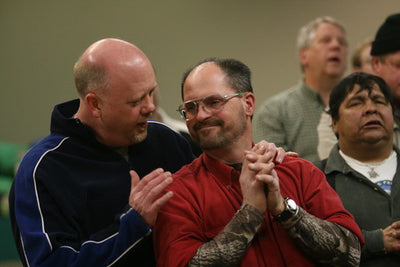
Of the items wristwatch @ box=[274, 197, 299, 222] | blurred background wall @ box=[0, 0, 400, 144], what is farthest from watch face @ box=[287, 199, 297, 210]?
blurred background wall @ box=[0, 0, 400, 144]

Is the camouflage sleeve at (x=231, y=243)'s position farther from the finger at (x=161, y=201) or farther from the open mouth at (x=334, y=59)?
the open mouth at (x=334, y=59)

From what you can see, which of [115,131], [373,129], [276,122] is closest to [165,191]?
[115,131]

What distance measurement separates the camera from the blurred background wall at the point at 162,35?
5207 mm

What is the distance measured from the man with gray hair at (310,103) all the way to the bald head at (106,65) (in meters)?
1.21

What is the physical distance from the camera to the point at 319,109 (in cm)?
324

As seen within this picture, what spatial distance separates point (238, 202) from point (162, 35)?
3641 millimetres

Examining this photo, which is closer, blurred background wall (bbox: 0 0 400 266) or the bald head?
the bald head

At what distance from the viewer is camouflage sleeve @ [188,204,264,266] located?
1658mm

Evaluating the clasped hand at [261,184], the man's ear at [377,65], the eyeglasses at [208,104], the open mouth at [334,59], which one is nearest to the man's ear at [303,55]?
the open mouth at [334,59]

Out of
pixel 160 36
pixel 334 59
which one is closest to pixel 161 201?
pixel 334 59

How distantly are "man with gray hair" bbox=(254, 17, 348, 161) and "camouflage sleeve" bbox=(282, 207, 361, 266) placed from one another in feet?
3.86

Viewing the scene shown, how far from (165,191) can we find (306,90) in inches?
69.0

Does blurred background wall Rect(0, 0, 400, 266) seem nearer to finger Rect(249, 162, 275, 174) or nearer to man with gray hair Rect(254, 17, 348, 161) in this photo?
man with gray hair Rect(254, 17, 348, 161)

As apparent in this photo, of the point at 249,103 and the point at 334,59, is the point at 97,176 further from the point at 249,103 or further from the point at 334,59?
the point at 334,59
